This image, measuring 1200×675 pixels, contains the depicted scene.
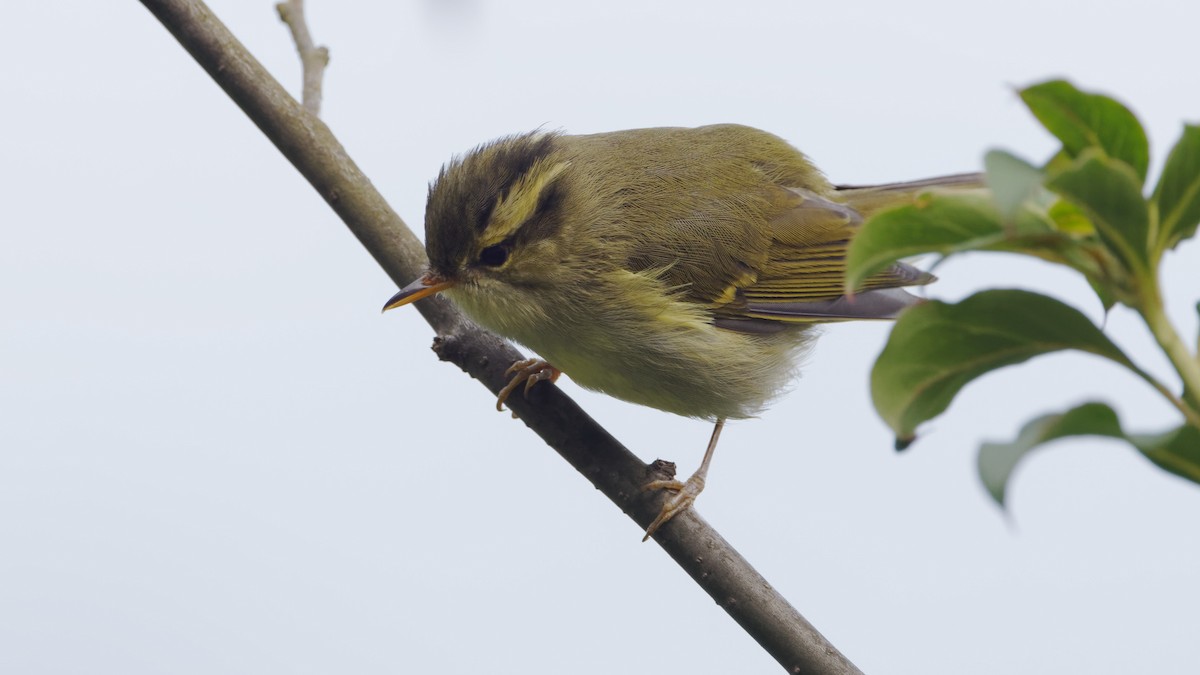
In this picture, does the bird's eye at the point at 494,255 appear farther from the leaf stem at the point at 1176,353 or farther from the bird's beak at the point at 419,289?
the leaf stem at the point at 1176,353

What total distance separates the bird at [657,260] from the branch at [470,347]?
0.29ft

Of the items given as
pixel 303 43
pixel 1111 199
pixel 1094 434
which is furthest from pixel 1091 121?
pixel 303 43

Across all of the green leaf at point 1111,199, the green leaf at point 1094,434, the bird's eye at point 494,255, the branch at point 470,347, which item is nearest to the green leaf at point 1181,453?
the green leaf at point 1094,434

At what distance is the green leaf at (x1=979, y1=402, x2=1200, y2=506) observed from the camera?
23.7 inches

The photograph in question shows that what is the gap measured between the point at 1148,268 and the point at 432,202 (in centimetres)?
176

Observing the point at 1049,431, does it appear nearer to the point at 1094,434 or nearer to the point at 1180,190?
the point at 1094,434

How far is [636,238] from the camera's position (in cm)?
246

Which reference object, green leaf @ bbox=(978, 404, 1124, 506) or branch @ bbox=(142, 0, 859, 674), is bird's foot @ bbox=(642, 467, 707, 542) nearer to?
branch @ bbox=(142, 0, 859, 674)

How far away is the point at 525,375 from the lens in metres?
2.09

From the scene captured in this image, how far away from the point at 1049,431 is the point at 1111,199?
14 cm

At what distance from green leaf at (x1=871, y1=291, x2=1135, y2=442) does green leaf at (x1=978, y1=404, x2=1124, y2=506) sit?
53 mm

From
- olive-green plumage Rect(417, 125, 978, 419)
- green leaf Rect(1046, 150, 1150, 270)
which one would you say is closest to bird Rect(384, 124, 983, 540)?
olive-green plumage Rect(417, 125, 978, 419)

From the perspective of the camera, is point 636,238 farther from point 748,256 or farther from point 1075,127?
point 1075,127

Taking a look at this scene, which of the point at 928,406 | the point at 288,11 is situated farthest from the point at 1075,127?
the point at 288,11
